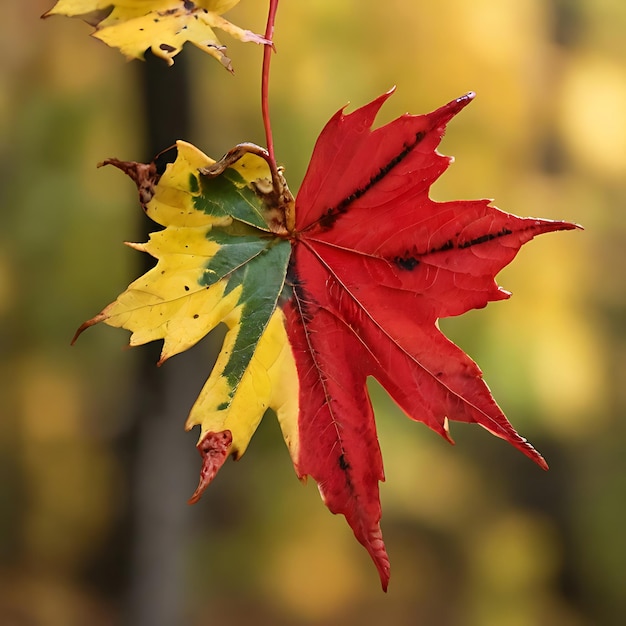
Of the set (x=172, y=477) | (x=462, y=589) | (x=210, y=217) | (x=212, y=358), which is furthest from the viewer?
(x=462, y=589)

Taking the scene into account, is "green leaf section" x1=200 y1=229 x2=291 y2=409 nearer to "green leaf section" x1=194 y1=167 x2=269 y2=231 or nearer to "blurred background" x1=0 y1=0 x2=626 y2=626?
"green leaf section" x1=194 y1=167 x2=269 y2=231

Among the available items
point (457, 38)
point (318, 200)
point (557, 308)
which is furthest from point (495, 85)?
point (318, 200)

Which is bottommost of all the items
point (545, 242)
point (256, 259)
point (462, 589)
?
point (462, 589)

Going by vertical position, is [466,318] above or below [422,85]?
below

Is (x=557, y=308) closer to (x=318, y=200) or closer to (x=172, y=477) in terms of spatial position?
(x=172, y=477)

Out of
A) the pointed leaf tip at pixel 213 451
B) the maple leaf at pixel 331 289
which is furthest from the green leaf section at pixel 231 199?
the pointed leaf tip at pixel 213 451

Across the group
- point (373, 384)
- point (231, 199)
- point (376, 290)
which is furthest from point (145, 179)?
point (373, 384)

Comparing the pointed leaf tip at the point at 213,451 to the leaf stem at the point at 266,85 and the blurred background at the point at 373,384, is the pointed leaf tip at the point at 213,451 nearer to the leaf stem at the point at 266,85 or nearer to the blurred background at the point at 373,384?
the leaf stem at the point at 266,85

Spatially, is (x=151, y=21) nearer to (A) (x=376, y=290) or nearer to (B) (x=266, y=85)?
(B) (x=266, y=85)
